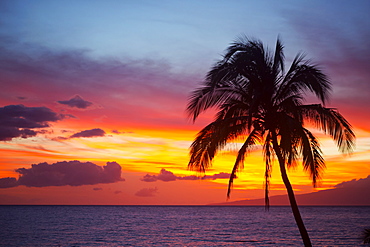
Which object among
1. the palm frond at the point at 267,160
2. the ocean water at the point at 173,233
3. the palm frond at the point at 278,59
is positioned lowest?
the ocean water at the point at 173,233

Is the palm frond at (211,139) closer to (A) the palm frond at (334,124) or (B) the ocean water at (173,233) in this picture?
(A) the palm frond at (334,124)

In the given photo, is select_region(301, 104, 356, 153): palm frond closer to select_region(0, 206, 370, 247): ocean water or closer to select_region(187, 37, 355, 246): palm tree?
select_region(187, 37, 355, 246): palm tree

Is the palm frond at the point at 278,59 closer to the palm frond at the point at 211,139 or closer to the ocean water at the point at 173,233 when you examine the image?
the palm frond at the point at 211,139

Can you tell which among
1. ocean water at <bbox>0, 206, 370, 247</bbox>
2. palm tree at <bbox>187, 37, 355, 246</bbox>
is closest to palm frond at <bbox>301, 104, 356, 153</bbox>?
palm tree at <bbox>187, 37, 355, 246</bbox>

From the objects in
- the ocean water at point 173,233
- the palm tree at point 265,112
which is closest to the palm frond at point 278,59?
the palm tree at point 265,112

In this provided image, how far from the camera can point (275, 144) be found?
1396cm

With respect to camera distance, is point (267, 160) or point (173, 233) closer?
point (267, 160)

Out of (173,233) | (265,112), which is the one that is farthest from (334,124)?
(173,233)

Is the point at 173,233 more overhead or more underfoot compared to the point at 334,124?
more underfoot

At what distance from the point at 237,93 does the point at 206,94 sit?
1.22m

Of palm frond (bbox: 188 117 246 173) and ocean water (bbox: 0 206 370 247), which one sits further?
ocean water (bbox: 0 206 370 247)

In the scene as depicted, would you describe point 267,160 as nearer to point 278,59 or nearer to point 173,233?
point 278,59

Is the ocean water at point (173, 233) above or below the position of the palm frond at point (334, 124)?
below

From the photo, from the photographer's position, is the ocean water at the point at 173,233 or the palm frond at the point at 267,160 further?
the ocean water at the point at 173,233
